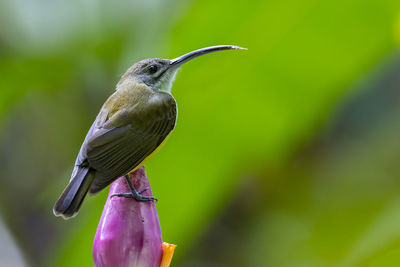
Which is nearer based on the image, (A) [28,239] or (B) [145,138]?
(B) [145,138]

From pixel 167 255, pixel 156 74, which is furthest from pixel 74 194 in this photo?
pixel 156 74

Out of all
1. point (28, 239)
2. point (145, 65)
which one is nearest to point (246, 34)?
point (145, 65)

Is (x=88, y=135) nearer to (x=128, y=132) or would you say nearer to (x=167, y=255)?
(x=128, y=132)

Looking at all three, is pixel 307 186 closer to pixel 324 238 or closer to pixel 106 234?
pixel 324 238

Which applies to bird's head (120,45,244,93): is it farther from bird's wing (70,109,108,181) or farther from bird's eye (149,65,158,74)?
bird's wing (70,109,108,181)

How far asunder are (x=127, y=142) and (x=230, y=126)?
868 millimetres

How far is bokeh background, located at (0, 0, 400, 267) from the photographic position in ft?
5.60

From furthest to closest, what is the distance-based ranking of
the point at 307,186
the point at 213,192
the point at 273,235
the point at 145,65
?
1. the point at 273,235
2. the point at 307,186
3. the point at 213,192
4. the point at 145,65

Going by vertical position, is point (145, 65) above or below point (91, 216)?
above

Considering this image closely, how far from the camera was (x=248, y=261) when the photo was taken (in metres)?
2.02

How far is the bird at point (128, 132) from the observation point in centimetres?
80

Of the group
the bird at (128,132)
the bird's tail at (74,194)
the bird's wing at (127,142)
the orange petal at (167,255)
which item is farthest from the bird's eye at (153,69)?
the orange petal at (167,255)

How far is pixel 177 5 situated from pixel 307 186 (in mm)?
667

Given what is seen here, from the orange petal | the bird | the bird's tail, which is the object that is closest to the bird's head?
the bird
